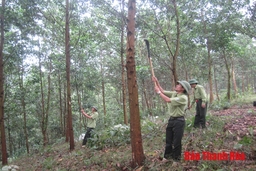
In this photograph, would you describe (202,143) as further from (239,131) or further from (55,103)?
(55,103)

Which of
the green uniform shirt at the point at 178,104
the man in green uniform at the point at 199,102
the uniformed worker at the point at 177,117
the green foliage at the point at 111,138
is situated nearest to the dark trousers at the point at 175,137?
the uniformed worker at the point at 177,117

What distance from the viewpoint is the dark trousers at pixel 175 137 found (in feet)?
13.6

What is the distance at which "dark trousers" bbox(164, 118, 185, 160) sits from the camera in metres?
4.14

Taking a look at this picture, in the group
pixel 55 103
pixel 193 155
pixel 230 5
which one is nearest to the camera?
pixel 193 155

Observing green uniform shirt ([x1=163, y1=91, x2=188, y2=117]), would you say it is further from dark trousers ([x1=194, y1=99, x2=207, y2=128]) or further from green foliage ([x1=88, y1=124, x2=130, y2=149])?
green foliage ([x1=88, y1=124, x2=130, y2=149])

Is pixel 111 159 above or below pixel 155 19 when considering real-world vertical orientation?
below

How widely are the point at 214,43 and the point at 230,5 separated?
8.51ft

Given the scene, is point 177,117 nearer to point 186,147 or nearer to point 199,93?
point 186,147

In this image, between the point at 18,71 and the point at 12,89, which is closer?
the point at 18,71

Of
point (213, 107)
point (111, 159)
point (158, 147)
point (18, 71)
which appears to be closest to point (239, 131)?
point (158, 147)

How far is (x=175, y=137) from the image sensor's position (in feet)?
13.7

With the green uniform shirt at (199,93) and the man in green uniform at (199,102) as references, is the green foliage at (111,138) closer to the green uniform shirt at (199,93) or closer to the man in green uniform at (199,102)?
the man in green uniform at (199,102)

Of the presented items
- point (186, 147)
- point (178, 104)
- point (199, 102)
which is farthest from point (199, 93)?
point (178, 104)

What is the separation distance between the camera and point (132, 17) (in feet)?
14.7
